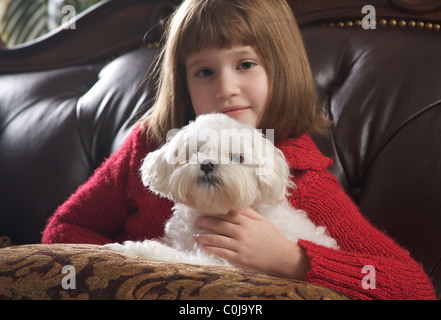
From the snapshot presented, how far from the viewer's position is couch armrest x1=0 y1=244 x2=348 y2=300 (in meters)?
0.79

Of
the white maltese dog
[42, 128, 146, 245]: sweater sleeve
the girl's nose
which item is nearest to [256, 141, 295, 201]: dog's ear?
the white maltese dog

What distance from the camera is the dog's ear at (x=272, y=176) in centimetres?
97

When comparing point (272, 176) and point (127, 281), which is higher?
point (272, 176)

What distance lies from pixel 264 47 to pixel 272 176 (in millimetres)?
402

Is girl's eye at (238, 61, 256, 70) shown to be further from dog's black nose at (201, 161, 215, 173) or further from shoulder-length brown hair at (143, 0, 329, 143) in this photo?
dog's black nose at (201, 161, 215, 173)

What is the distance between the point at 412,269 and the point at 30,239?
4.70 ft

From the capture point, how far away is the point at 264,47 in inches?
46.9

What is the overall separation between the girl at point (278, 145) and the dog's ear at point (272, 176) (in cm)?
8

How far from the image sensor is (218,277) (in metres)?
0.84

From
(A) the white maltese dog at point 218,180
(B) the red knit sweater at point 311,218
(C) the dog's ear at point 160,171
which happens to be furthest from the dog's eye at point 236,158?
(B) the red knit sweater at point 311,218

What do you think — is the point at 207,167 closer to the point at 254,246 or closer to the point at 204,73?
the point at 254,246

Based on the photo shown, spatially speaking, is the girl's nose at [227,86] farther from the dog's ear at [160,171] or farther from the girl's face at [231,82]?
the dog's ear at [160,171]

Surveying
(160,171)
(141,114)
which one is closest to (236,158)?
(160,171)
